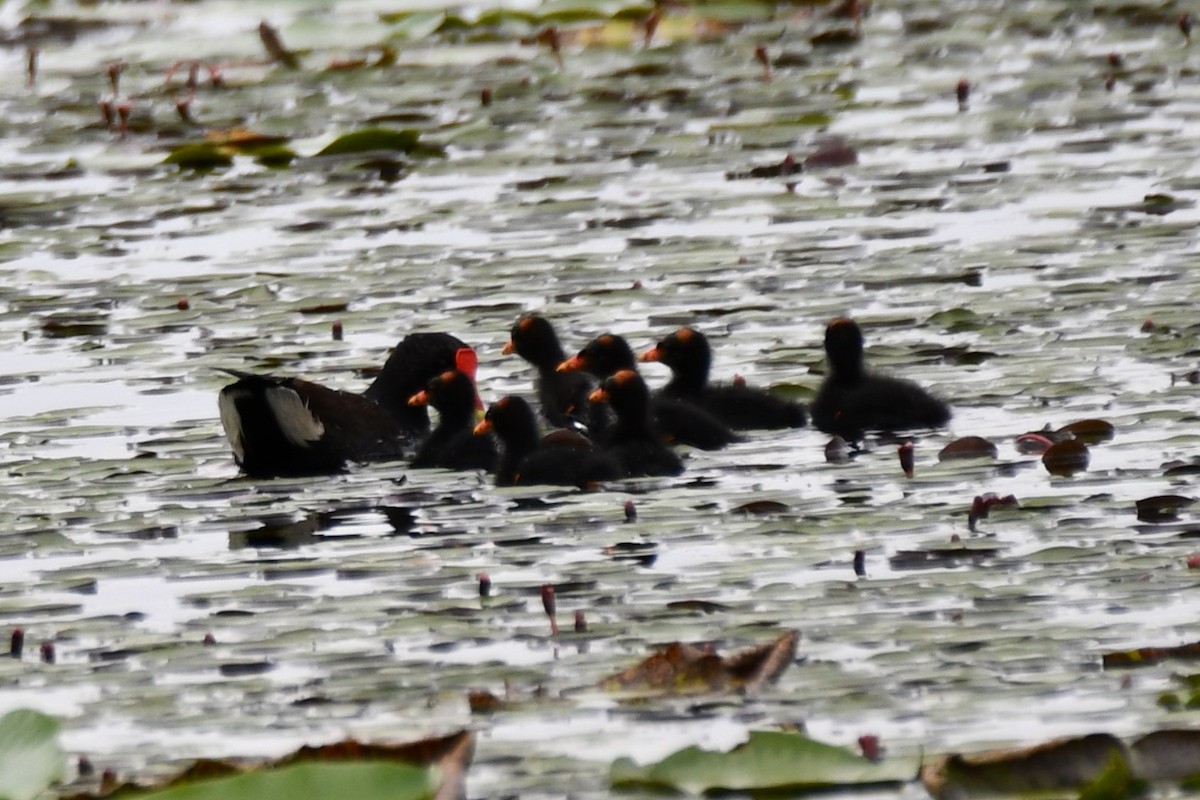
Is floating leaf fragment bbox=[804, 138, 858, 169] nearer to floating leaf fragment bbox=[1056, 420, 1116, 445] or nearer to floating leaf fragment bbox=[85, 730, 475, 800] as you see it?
floating leaf fragment bbox=[1056, 420, 1116, 445]

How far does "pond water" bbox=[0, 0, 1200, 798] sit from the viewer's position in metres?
5.83

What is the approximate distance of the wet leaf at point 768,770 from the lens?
16.4ft

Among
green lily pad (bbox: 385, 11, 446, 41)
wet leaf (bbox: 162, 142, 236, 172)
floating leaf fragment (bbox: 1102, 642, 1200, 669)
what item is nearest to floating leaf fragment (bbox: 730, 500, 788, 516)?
floating leaf fragment (bbox: 1102, 642, 1200, 669)

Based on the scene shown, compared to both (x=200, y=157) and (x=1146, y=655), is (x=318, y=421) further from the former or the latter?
(x=200, y=157)

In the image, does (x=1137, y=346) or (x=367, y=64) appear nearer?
(x=1137, y=346)

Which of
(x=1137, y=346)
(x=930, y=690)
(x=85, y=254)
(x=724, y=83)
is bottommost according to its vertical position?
(x=930, y=690)

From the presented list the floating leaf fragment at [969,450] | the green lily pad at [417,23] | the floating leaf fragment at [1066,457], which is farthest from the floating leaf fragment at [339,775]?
the green lily pad at [417,23]

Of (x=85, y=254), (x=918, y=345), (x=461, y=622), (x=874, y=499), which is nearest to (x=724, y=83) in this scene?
(x=85, y=254)

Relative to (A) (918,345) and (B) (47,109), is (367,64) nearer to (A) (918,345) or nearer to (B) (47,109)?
(B) (47,109)

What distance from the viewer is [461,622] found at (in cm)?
639

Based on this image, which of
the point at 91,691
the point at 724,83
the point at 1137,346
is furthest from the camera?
the point at 724,83

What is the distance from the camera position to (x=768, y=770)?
502cm

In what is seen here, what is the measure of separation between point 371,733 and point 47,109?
Result: 14.1 m

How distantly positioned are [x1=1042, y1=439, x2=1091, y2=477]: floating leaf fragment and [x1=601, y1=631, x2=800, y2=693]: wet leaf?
221 centimetres
